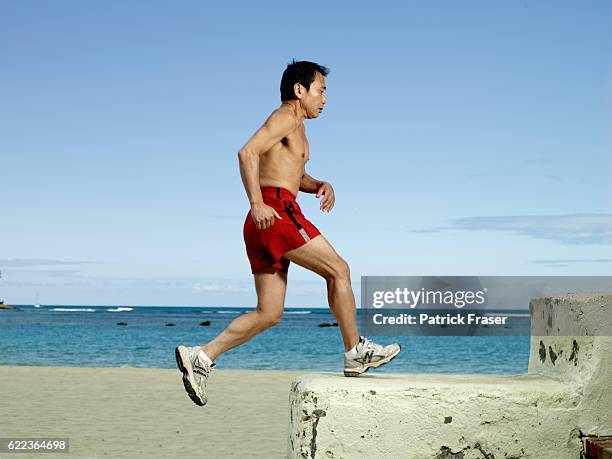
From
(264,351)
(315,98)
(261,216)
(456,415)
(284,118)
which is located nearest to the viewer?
(456,415)

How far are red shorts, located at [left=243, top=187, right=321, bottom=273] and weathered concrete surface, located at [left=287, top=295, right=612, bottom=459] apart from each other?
0.69m

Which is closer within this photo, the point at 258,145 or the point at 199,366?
the point at 258,145

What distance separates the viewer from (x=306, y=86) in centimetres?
459

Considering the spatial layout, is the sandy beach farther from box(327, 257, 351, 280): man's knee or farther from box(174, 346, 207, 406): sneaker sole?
box(327, 257, 351, 280): man's knee

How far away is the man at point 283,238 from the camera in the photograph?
14.1 feet

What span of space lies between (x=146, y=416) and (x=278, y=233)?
24.6 feet

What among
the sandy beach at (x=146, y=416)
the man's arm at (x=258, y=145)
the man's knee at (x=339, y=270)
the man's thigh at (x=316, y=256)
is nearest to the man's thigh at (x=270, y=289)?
the man's thigh at (x=316, y=256)

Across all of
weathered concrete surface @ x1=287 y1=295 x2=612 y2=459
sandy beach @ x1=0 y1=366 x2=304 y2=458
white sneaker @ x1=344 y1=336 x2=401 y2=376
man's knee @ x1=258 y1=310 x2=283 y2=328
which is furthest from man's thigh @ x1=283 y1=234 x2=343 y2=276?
sandy beach @ x1=0 y1=366 x2=304 y2=458

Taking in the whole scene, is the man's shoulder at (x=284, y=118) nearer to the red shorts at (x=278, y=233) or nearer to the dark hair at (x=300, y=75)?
the dark hair at (x=300, y=75)

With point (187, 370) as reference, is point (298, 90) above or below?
above

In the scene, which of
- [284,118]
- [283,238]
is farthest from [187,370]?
[284,118]

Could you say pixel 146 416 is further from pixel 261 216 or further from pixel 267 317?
pixel 261 216

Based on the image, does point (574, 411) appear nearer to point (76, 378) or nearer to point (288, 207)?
point (288, 207)

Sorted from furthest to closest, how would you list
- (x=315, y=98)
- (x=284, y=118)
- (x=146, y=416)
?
(x=146, y=416) → (x=315, y=98) → (x=284, y=118)
